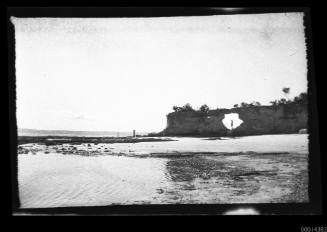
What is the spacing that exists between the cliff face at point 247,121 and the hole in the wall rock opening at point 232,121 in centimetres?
2

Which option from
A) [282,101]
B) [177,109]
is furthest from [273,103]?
[177,109]

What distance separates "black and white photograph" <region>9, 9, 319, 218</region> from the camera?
2.03 metres

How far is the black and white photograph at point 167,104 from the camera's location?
2027 mm

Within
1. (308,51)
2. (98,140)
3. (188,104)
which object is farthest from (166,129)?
(308,51)

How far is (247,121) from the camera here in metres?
2.11

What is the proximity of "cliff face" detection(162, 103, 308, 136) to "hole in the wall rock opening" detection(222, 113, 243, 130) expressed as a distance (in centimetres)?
2

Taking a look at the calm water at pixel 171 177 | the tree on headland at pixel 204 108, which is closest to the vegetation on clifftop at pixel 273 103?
→ the tree on headland at pixel 204 108

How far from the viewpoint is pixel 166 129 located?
211 cm

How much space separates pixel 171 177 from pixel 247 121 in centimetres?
59

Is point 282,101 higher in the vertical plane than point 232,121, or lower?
higher
